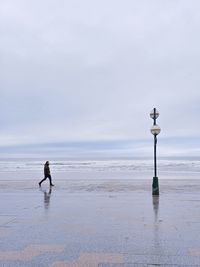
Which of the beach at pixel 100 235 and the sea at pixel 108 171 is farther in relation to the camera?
the sea at pixel 108 171

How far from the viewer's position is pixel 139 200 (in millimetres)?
15711

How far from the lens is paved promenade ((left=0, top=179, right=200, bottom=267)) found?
21.4ft

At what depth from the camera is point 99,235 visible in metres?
8.52

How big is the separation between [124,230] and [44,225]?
6.70 feet

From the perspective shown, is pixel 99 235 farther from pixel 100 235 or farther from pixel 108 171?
pixel 108 171

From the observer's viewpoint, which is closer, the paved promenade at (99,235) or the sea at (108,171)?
the paved promenade at (99,235)

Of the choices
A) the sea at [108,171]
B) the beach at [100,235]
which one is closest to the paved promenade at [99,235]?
the beach at [100,235]

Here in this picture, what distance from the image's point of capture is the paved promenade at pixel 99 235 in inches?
257

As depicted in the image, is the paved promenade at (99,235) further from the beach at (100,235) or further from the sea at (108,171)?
the sea at (108,171)

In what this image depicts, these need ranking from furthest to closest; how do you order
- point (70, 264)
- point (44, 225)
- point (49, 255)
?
point (44, 225), point (49, 255), point (70, 264)

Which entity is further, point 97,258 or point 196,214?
point 196,214

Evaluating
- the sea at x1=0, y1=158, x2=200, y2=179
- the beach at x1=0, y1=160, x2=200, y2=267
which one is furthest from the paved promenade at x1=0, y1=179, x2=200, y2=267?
the sea at x1=0, y1=158, x2=200, y2=179

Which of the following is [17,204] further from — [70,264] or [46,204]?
[70,264]

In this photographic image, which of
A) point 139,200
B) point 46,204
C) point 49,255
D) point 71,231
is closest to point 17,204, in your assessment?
point 46,204
